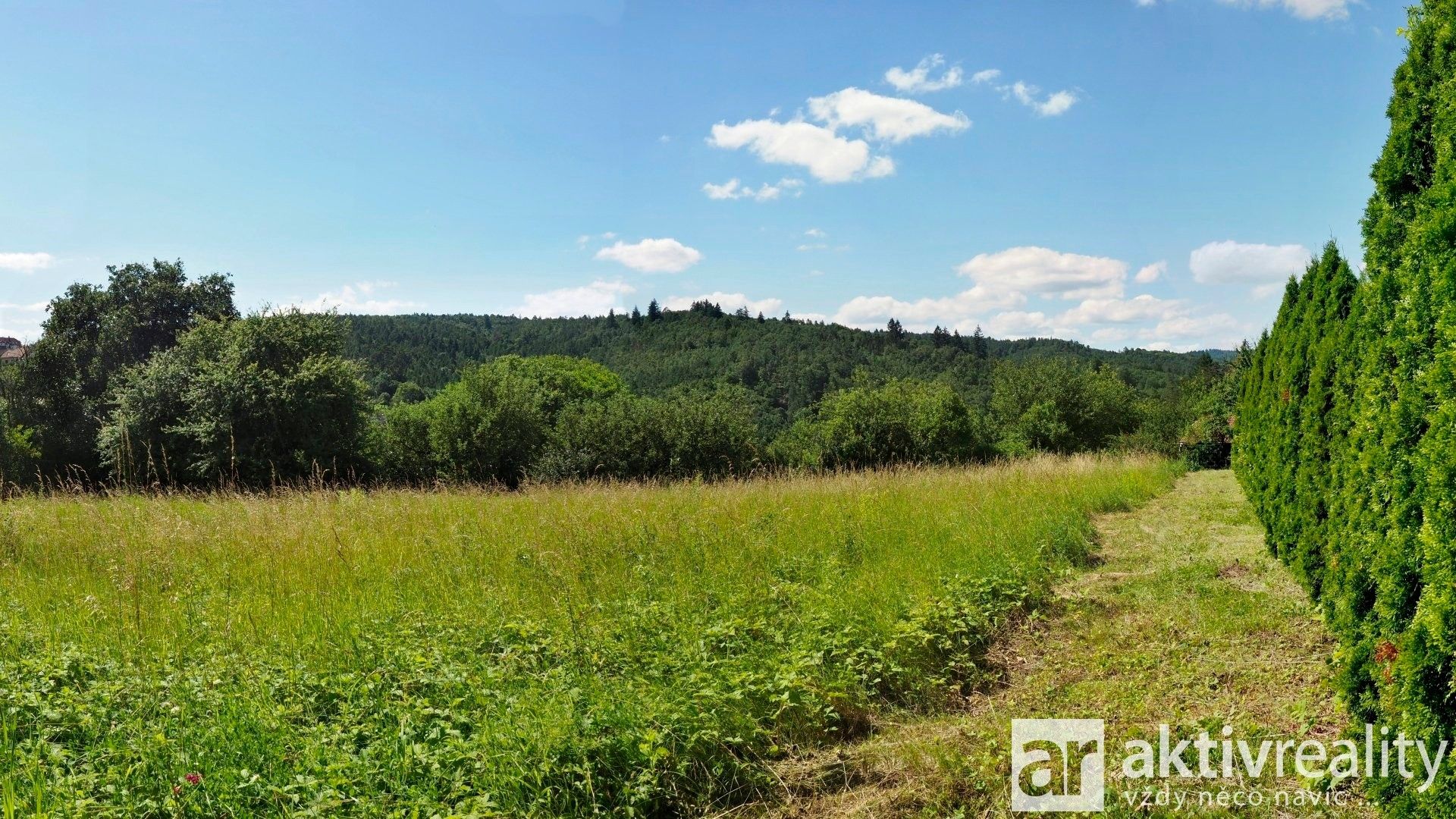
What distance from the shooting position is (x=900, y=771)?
3.42 metres

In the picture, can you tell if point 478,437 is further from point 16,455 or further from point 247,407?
point 16,455

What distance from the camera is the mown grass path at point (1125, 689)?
3.24 m

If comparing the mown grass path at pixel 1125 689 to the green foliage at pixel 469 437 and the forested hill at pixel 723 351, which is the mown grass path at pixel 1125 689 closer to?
the green foliage at pixel 469 437

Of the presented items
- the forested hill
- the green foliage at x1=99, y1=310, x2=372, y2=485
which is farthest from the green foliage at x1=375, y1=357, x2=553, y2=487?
the forested hill

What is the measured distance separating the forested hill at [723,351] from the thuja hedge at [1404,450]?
68.7 meters

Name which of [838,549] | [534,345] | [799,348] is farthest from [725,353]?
[838,549]

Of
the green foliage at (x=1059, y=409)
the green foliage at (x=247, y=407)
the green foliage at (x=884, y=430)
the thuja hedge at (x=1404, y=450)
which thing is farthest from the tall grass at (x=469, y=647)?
the green foliage at (x=1059, y=409)

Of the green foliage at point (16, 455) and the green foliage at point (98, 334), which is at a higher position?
the green foliage at point (98, 334)

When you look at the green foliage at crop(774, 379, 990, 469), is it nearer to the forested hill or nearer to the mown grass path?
the mown grass path

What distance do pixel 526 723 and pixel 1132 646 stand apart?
4.11 meters

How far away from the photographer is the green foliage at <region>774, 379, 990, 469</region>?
37531mm

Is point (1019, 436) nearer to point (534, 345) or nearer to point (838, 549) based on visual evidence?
point (838, 549)

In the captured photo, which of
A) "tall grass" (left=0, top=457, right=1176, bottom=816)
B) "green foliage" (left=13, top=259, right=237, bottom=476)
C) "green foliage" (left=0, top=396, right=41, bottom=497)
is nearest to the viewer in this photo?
"tall grass" (left=0, top=457, right=1176, bottom=816)

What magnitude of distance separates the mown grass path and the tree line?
26.9ft
